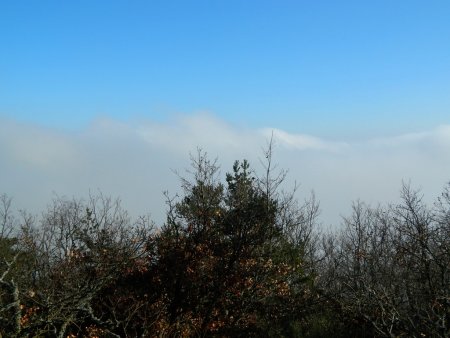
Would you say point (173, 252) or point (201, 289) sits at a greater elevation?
point (173, 252)

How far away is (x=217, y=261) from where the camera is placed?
16.8 meters

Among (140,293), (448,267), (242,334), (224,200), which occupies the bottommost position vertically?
(242,334)

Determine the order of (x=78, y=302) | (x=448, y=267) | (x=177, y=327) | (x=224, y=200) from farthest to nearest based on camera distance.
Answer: (x=224, y=200) → (x=177, y=327) → (x=448, y=267) → (x=78, y=302)

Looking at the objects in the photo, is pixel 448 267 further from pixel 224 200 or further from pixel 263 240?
pixel 224 200

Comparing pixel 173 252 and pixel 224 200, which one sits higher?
pixel 224 200

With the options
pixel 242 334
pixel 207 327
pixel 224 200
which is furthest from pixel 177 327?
pixel 224 200

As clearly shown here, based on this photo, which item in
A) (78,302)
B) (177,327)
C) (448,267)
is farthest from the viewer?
(177,327)

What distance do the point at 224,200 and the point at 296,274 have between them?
446 centimetres

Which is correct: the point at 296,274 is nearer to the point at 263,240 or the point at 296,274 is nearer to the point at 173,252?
the point at 263,240

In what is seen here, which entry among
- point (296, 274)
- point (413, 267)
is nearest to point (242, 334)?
point (296, 274)

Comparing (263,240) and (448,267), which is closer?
(448,267)

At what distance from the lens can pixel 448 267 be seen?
12445 millimetres

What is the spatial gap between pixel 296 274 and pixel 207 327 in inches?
204

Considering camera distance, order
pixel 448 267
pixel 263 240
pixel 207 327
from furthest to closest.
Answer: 1. pixel 263 240
2. pixel 207 327
3. pixel 448 267
